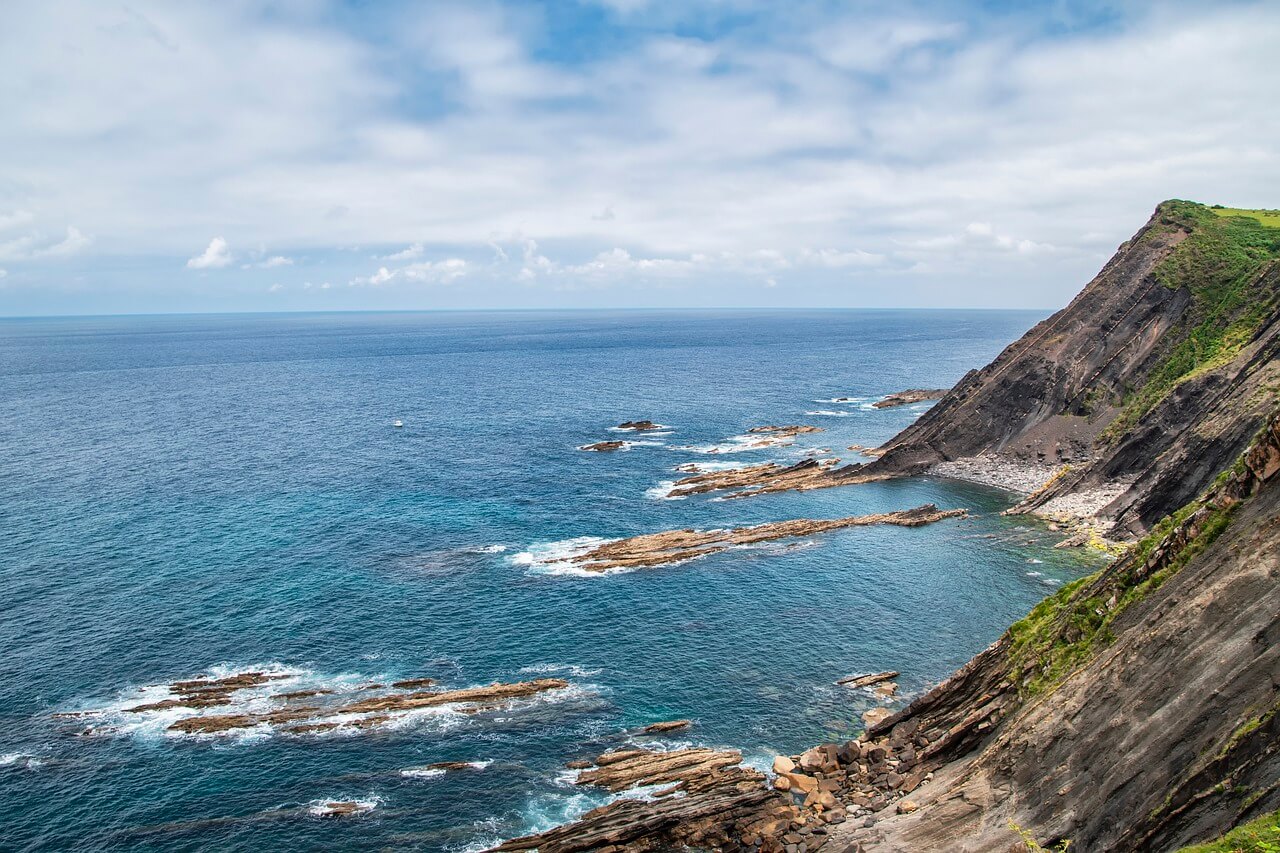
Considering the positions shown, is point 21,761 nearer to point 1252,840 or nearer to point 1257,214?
point 1252,840

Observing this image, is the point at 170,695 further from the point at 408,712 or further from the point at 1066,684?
the point at 1066,684

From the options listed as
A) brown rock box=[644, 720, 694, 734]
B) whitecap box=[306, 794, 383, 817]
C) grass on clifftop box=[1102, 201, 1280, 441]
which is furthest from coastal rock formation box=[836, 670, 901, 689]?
grass on clifftop box=[1102, 201, 1280, 441]

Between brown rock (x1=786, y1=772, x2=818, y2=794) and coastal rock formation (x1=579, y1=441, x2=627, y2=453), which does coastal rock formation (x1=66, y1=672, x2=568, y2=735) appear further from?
coastal rock formation (x1=579, y1=441, x2=627, y2=453)

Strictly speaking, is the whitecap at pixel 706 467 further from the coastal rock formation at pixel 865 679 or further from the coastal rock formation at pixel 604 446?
the coastal rock formation at pixel 865 679

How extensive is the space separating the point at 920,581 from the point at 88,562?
8578 centimetres

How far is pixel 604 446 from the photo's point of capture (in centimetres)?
13325

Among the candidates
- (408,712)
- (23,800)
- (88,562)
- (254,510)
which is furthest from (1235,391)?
(88,562)

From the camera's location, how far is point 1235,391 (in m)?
78.2

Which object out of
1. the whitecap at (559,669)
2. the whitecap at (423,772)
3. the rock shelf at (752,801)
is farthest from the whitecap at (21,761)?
the rock shelf at (752,801)

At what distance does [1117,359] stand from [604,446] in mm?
82793

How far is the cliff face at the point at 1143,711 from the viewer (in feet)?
89.3

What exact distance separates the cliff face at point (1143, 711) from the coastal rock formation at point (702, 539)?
42222mm

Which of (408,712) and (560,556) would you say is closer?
(408,712)

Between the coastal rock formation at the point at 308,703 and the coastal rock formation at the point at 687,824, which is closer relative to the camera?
the coastal rock formation at the point at 687,824
